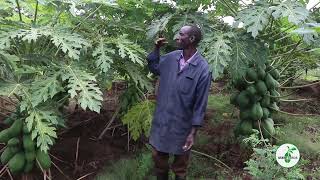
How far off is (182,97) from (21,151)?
1.45m

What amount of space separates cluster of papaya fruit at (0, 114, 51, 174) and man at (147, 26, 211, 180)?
96 cm

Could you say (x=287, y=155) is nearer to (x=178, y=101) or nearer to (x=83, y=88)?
(x=178, y=101)

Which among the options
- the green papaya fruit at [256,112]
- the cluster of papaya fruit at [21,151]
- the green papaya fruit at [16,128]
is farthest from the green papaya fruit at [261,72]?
the green papaya fruit at [16,128]

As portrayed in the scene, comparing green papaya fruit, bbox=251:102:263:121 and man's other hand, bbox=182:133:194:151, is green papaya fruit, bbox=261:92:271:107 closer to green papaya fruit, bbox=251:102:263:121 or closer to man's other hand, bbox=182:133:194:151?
green papaya fruit, bbox=251:102:263:121

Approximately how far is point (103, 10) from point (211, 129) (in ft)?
6.56

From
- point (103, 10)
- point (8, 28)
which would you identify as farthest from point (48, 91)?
point (103, 10)

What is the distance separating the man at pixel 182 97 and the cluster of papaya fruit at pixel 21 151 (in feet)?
Result: 3.16

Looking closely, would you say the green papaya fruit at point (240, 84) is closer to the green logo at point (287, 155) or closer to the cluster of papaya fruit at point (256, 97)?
the cluster of papaya fruit at point (256, 97)

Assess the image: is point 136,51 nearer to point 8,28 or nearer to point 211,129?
point 8,28

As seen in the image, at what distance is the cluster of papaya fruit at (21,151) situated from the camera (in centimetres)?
379

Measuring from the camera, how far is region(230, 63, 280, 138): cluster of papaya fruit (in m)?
4.79

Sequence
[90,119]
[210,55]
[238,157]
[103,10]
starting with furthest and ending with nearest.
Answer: [90,119], [238,157], [103,10], [210,55]

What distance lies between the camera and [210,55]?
394cm

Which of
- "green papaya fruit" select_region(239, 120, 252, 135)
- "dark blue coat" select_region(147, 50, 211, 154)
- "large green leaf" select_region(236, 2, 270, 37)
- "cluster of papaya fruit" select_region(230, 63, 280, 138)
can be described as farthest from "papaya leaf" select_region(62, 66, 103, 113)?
"green papaya fruit" select_region(239, 120, 252, 135)
